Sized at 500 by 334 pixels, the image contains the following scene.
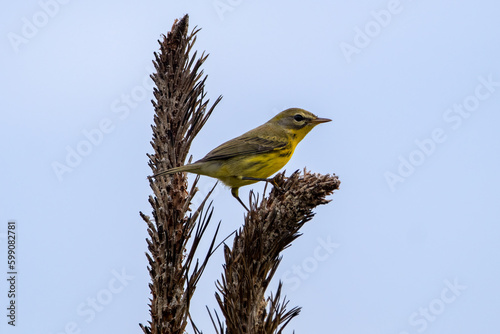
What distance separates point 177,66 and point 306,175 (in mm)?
1382

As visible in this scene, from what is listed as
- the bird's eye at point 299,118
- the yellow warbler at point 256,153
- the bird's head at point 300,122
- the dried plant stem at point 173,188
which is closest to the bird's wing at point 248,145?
the yellow warbler at point 256,153

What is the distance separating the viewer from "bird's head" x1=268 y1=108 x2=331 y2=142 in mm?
8297

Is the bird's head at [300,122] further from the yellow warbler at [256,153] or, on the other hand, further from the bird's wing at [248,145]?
the bird's wing at [248,145]

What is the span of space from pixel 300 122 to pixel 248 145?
112cm

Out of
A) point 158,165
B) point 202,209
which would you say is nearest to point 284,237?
point 202,209

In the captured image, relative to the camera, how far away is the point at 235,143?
769cm

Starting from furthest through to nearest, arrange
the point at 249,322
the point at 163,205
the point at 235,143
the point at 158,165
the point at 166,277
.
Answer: the point at 235,143 → the point at 158,165 → the point at 163,205 → the point at 166,277 → the point at 249,322

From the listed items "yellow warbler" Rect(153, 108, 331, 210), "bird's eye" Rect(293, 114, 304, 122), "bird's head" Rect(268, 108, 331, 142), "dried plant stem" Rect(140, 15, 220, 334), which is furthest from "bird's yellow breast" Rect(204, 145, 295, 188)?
"dried plant stem" Rect(140, 15, 220, 334)

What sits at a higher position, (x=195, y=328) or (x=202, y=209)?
(x=202, y=209)

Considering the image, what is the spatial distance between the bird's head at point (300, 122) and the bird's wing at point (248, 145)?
42cm

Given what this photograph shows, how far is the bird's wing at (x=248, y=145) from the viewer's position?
7.36 meters

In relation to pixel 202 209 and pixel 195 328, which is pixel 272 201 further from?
pixel 195 328

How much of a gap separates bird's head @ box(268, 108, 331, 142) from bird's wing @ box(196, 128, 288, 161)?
42 cm

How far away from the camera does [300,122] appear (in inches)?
329
